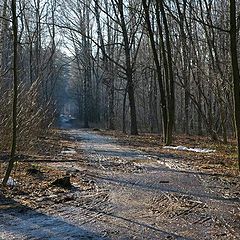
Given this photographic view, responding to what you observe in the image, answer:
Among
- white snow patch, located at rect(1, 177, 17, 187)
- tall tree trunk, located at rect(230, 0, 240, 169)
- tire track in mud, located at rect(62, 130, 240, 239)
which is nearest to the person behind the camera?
tire track in mud, located at rect(62, 130, 240, 239)

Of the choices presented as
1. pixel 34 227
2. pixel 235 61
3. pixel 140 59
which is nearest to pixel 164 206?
pixel 34 227

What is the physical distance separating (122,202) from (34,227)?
186cm

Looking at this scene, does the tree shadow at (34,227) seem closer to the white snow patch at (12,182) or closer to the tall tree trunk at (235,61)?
the white snow patch at (12,182)

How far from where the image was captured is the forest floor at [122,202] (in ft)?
16.6

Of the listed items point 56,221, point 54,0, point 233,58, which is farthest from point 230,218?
point 54,0

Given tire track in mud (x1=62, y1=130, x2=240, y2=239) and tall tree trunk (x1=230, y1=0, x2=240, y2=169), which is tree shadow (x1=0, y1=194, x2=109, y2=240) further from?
tall tree trunk (x1=230, y1=0, x2=240, y2=169)

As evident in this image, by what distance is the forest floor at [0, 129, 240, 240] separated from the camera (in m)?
5.07

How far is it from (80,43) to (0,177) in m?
36.5

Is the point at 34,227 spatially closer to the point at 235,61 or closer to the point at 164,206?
the point at 164,206

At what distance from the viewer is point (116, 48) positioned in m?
41.7

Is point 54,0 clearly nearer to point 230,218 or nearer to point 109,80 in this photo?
point 109,80

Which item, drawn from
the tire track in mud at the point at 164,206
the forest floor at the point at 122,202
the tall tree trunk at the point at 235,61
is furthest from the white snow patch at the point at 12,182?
the tall tree trunk at the point at 235,61

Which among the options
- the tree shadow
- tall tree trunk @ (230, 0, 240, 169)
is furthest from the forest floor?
tall tree trunk @ (230, 0, 240, 169)

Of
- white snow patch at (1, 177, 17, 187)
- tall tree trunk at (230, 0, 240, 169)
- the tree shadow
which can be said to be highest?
tall tree trunk at (230, 0, 240, 169)
